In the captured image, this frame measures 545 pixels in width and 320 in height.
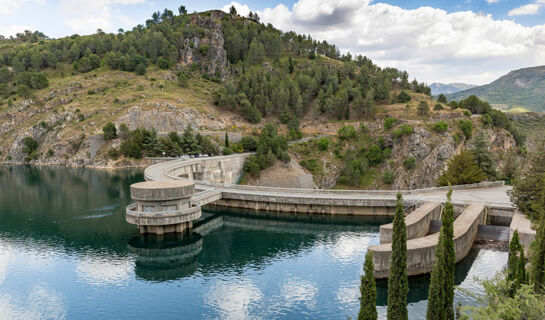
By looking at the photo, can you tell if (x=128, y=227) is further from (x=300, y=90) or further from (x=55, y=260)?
(x=300, y=90)

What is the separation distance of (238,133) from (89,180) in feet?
154

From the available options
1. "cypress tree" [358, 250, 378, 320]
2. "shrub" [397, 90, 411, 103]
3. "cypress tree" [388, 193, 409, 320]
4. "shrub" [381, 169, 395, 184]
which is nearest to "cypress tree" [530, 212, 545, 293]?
"cypress tree" [388, 193, 409, 320]

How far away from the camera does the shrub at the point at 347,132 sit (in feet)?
346

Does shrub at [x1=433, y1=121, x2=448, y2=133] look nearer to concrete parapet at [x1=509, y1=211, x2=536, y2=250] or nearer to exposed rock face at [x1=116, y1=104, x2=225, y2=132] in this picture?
concrete parapet at [x1=509, y1=211, x2=536, y2=250]

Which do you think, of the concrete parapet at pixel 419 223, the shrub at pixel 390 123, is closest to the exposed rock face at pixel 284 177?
the shrub at pixel 390 123

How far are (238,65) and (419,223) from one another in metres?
134

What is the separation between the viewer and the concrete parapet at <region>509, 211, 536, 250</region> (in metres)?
30.5

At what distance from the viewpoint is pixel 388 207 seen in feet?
163

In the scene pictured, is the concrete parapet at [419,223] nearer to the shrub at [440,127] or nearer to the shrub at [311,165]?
the shrub at [311,165]

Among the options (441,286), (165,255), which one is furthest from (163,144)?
(441,286)

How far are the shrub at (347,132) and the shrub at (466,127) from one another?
29917 millimetres

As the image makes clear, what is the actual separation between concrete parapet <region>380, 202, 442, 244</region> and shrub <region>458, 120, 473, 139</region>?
61.4m

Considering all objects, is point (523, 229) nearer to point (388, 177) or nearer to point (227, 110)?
point (388, 177)

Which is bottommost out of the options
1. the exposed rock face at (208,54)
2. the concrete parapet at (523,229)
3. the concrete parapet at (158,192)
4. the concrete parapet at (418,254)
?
the concrete parapet at (418,254)
